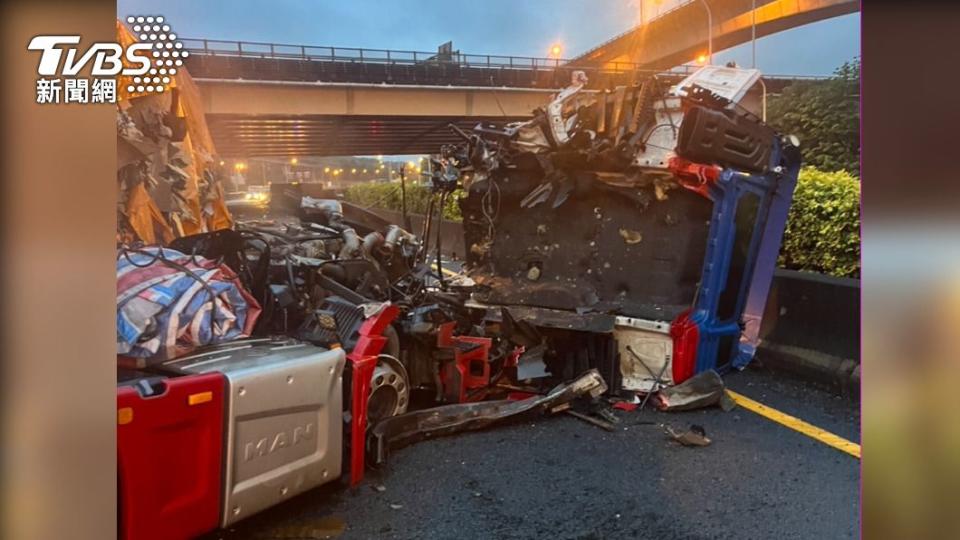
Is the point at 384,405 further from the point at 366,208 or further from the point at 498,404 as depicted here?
the point at 366,208

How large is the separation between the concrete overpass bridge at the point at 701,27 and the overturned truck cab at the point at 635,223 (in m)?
0.53

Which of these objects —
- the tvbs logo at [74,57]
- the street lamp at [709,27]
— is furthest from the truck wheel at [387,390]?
the street lamp at [709,27]

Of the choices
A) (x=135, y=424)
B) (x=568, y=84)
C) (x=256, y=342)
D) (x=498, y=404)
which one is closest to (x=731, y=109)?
(x=568, y=84)

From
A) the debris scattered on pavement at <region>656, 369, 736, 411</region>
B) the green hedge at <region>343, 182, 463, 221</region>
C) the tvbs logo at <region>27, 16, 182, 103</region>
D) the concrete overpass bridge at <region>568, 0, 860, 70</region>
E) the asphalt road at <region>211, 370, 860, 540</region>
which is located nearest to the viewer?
the tvbs logo at <region>27, 16, 182, 103</region>

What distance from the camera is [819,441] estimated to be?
2.59 metres

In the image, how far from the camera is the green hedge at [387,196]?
6.91ft

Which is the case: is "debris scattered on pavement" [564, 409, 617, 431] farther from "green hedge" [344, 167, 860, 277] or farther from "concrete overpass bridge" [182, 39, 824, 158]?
"concrete overpass bridge" [182, 39, 824, 158]

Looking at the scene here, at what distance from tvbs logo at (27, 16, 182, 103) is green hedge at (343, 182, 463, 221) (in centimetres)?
74

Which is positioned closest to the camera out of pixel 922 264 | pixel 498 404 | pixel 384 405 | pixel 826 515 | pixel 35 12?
pixel 35 12

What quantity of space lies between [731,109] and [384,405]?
2027 mm

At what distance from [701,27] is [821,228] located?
1736mm

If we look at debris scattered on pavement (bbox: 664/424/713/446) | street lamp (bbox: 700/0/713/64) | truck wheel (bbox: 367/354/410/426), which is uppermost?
street lamp (bbox: 700/0/713/64)

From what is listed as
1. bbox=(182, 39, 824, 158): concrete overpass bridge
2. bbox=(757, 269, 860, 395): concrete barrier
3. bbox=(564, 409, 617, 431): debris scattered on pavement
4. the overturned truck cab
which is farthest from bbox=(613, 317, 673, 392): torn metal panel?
bbox=(182, 39, 824, 158): concrete overpass bridge

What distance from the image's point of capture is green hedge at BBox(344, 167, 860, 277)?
2186mm
